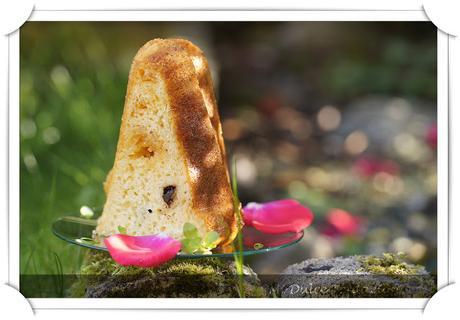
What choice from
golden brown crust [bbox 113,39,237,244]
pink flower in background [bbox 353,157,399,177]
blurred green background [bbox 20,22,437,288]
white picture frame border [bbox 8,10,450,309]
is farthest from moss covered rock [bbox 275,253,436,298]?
pink flower in background [bbox 353,157,399,177]

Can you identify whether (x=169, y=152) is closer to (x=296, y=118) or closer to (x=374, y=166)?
(x=374, y=166)

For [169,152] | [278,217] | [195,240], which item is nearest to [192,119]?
[169,152]

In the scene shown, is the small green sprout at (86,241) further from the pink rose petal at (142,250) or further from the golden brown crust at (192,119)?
the golden brown crust at (192,119)

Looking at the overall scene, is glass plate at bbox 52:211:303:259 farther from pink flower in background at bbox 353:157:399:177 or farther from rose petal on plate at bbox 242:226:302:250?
pink flower in background at bbox 353:157:399:177

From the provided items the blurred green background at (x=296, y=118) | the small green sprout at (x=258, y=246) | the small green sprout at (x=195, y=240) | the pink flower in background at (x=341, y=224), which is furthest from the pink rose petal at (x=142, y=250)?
the pink flower in background at (x=341, y=224)
